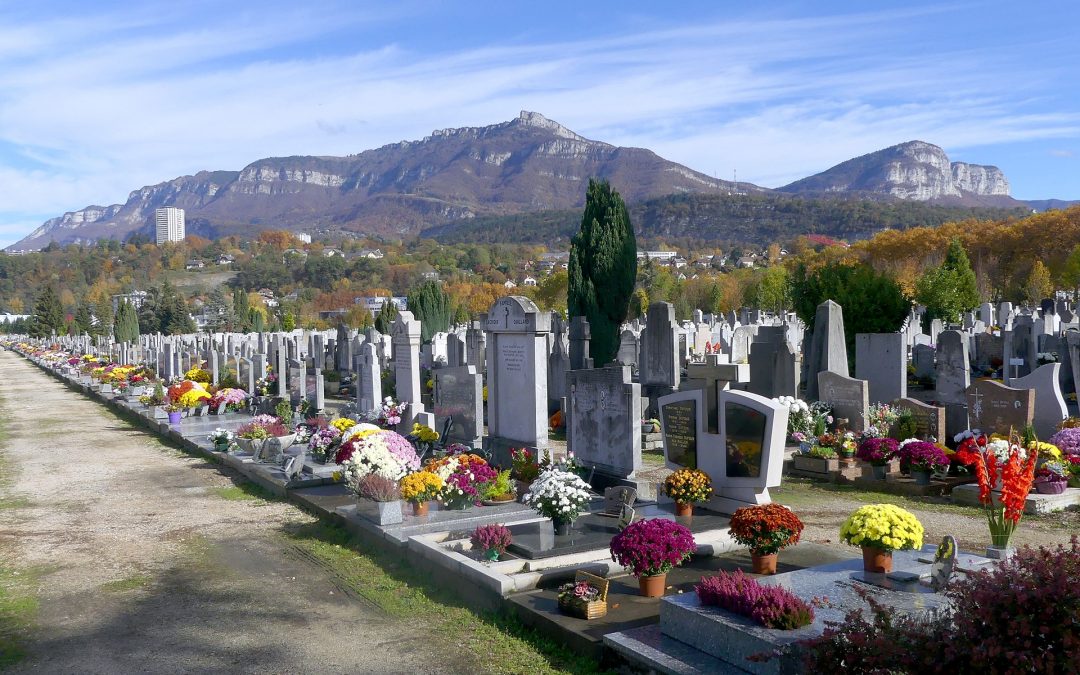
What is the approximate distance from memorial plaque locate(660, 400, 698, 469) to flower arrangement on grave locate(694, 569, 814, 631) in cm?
435

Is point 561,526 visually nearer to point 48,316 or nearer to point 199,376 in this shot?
point 199,376

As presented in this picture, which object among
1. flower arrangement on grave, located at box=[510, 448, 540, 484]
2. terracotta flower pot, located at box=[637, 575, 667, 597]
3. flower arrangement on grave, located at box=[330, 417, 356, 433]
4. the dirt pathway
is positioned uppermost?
flower arrangement on grave, located at box=[330, 417, 356, 433]

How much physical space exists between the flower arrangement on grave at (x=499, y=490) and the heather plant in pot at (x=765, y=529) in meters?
3.94

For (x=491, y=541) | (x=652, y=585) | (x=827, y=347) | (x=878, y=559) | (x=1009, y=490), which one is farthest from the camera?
(x=827, y=347)

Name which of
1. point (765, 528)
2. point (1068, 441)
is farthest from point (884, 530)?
point (1068, 441)

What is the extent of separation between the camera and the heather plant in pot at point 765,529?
7418 mm

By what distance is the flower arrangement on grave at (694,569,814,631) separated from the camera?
5.61 m

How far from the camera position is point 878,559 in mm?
6977

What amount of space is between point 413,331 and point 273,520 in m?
5.38

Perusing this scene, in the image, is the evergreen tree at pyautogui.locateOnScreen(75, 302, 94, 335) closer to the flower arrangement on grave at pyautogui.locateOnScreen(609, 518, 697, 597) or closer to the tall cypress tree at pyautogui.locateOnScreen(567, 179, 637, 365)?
the tall cypress tree at pyautogui.locateOnScreen(567, 179, 637, 365)

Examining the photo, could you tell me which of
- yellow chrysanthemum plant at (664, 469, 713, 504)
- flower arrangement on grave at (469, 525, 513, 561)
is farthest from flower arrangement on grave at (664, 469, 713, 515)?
flower arrangement on grave at (469, 525, 513, 561)

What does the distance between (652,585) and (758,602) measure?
164 centimetres

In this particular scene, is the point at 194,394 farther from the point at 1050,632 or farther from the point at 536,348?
the point at 1050,632

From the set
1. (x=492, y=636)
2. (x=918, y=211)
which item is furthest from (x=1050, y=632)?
(x=918, y=211)
